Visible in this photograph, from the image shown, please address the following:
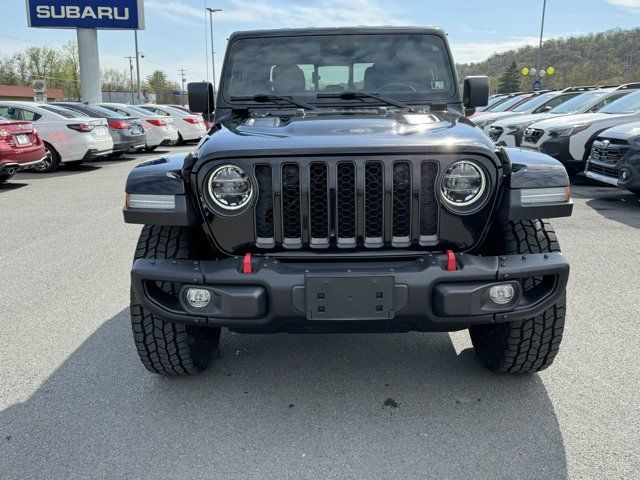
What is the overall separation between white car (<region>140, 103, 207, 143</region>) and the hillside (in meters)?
52.4

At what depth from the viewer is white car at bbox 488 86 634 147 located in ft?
36.5

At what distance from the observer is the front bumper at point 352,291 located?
91.7 inches

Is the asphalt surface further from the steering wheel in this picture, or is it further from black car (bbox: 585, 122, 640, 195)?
black car (bbox: 585, 122, 640, 195)

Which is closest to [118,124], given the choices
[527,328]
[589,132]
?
[589,132]

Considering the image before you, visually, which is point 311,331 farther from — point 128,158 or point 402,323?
point 128,158

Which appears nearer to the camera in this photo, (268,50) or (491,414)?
(491,414)

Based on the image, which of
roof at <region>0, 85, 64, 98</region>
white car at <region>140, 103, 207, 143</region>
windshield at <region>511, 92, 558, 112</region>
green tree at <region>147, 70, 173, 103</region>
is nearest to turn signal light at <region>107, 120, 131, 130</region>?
white car at <region>140, 103, 207, 143</region>

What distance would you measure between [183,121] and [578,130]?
13571 millimetres

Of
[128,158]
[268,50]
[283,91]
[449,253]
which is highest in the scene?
[268,50]

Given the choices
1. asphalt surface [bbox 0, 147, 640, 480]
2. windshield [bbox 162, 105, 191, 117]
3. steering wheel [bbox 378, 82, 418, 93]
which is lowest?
asphalt surface [bbox 0, 147, 640, 480]

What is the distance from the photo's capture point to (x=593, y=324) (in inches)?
147

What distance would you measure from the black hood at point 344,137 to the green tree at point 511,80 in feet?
242

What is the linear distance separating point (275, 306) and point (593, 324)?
95.7 inches

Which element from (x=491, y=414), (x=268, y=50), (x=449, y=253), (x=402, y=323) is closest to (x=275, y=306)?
(x=402, y=323)
